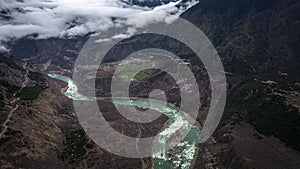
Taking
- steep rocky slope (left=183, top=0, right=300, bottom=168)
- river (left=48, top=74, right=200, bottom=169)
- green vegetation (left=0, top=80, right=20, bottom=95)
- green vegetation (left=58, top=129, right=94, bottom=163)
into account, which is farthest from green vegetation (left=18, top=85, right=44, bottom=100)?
steep rocky slope (left=183, top=0, right=300, bottom=168)

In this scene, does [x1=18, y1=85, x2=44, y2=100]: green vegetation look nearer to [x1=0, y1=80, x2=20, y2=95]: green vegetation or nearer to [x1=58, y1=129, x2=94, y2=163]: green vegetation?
[x1=0, y1=80, x2=20, y2=95]: green vegetation

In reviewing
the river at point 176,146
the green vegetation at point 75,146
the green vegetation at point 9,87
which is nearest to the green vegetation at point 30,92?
the green vegetation at point 9,87

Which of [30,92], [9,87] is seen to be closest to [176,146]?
[30,92]

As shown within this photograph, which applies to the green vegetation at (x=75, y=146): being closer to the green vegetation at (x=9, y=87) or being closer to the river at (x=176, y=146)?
the river at (x=176, y=146)

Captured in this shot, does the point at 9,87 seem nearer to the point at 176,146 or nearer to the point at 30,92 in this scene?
the point at 30,92

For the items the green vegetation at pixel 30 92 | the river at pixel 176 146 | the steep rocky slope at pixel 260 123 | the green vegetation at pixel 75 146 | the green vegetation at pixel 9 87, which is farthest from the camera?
the green vegetation at pixel 9 87

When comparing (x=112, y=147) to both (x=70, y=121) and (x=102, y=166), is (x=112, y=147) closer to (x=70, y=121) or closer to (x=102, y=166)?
(x=102, y=166)
